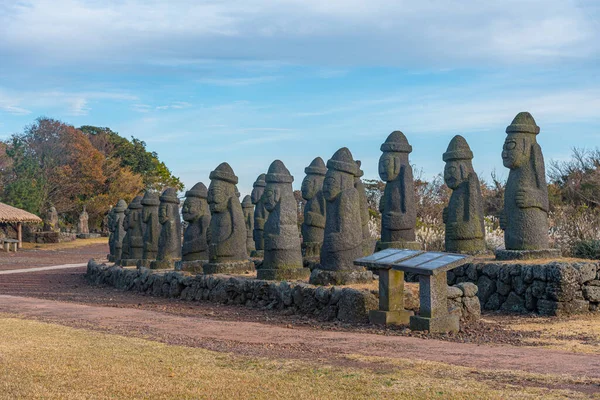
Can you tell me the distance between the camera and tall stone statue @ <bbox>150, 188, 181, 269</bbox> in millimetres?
19156

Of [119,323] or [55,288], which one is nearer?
[119,323]

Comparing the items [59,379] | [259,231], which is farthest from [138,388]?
[259,231]

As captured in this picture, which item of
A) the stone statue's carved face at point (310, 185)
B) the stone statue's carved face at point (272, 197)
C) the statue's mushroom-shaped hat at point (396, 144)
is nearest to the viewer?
the stone statue's carved face at point (272, 197)

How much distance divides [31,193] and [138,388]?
4570 cm

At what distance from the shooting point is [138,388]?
23.1ft

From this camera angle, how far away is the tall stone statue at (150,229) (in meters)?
20.5

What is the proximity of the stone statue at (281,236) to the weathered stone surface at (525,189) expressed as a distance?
4.15 meters

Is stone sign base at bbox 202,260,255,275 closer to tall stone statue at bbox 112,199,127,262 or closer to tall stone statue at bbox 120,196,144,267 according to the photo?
tall stone statue at bbox 120,196,144,267

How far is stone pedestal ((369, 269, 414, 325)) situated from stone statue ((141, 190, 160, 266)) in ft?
34.1

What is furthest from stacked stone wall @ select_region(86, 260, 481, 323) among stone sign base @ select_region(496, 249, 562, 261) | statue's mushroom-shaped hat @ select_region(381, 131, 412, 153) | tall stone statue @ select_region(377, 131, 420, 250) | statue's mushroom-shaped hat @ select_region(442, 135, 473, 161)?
statue's mushroom-shaped hat @ select_region(442, 135, 473, 161)

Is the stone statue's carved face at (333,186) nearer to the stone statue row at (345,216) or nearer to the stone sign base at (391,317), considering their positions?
the stone statue row at (345,216)

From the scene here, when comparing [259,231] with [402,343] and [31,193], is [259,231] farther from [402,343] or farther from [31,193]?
[31,193]

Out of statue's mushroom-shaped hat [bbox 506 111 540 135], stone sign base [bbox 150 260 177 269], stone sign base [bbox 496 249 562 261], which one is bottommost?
stone sign base [bbox 150 260 177 269]

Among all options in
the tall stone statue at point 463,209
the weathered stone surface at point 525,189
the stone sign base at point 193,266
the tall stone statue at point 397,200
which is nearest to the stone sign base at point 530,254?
the weathered stone surface at point 525,189
